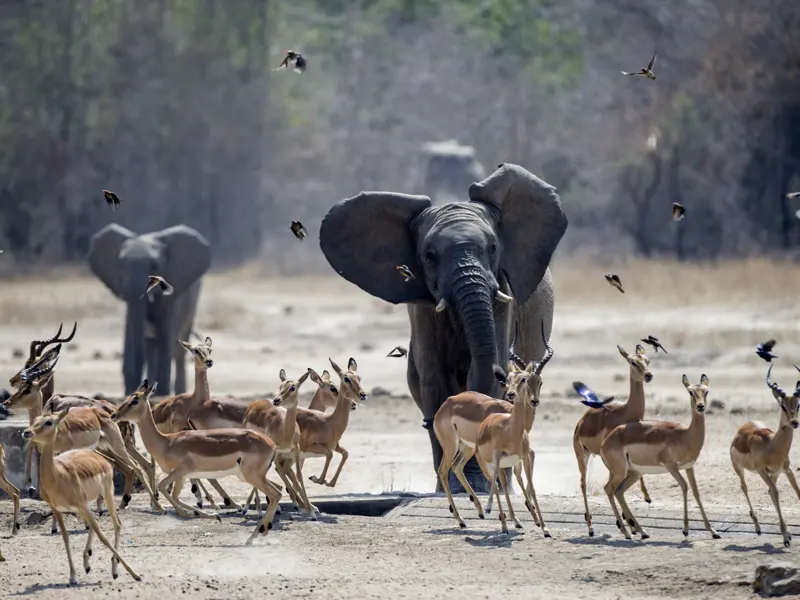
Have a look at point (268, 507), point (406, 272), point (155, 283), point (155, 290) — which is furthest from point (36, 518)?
point (155, 290)

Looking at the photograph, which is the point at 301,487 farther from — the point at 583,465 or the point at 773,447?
the point at 773,447

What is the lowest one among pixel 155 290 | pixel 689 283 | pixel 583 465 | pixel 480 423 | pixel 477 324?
pixel 583 465

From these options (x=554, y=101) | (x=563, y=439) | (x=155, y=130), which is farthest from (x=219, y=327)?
(x=554, y=101)

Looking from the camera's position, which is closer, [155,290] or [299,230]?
[299,230]

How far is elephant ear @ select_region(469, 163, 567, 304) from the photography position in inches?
564

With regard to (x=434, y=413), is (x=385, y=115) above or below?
above

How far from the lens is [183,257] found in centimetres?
2509

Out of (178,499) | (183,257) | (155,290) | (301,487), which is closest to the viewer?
(178,499)

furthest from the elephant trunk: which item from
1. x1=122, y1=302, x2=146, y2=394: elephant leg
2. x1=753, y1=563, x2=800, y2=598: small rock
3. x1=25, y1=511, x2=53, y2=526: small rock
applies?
x1=122, y1=302, x2=146, y2=394: elephant leg

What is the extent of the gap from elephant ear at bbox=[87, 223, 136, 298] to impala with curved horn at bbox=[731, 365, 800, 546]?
15713mm

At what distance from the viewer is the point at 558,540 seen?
1050 centimetres

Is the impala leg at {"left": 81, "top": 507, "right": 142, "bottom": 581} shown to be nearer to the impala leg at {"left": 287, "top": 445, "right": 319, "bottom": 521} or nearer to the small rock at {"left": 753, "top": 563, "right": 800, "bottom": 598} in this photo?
the impala leg at {"left": 287, "top": 445, "right": 319, "bottom": 521}

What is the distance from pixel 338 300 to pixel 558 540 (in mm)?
25909

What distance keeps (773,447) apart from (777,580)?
167 cm
